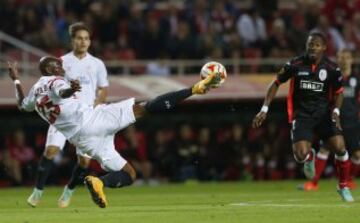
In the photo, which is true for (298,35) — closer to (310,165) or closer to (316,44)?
(310,165)

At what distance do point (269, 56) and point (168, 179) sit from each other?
3.80 meters

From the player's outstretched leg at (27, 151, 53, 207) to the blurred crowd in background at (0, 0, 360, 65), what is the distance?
905 cm

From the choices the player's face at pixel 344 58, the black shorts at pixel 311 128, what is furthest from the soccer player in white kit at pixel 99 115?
the player's face at pixel 344 58

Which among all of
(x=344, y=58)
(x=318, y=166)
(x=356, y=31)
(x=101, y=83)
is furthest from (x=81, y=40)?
(x=356, y=31)

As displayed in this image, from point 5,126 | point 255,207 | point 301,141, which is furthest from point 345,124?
point 5,126

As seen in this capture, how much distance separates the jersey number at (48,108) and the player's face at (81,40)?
6.57 feet

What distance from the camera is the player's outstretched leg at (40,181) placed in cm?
1488

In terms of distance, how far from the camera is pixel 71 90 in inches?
503

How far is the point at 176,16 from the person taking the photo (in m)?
26.0

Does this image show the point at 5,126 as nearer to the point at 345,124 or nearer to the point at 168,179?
the point at 168,179

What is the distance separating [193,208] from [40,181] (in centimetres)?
262

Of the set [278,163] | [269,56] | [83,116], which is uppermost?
[83,116]

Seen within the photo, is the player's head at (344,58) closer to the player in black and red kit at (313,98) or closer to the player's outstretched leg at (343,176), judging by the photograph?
the player in black and red kit at (313,98)

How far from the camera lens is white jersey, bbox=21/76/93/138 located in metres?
13.3
